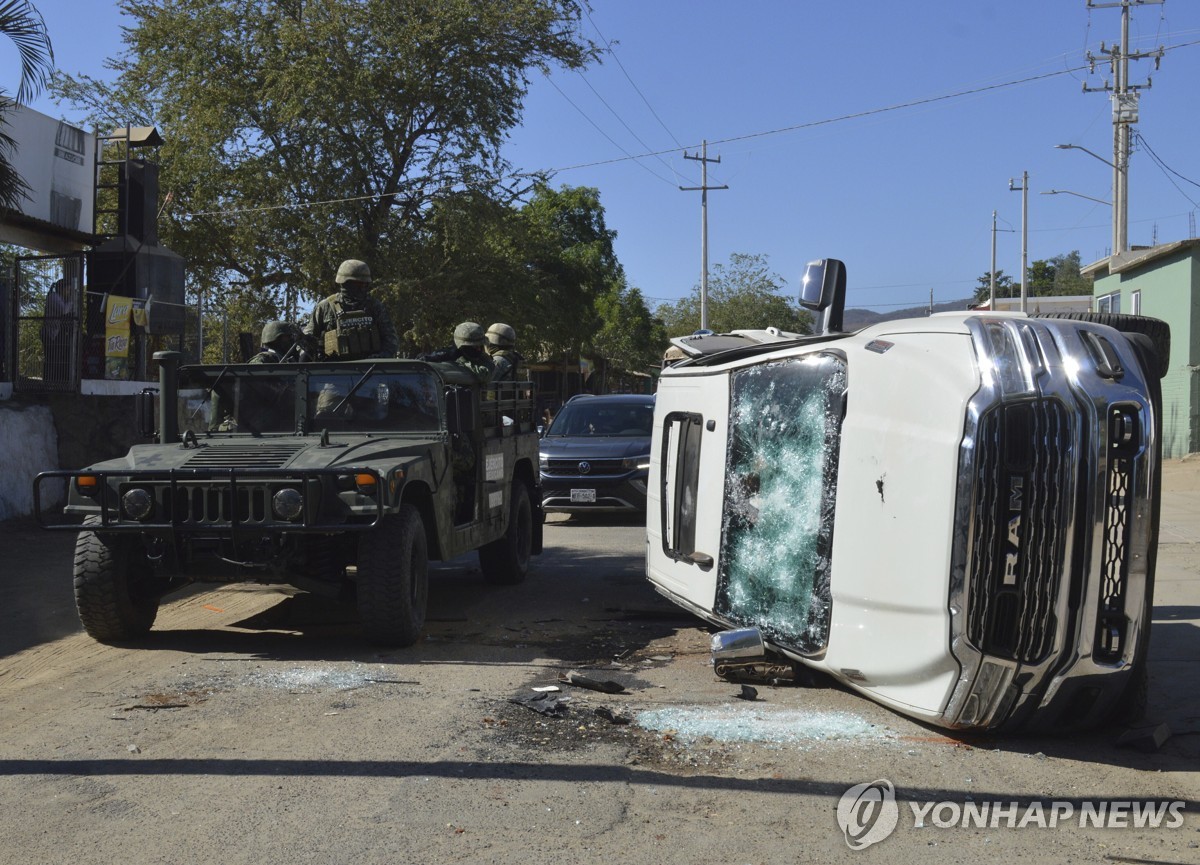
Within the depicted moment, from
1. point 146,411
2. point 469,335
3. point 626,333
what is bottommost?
point 146,411

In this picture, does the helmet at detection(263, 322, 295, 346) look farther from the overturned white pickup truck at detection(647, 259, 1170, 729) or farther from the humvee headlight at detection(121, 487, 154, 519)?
the overturned white pickup truck at detection(647, 259, 1170, 729)

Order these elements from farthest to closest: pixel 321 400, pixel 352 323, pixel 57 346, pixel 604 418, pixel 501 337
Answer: pixel 57 346 → pixel 604 418 → pixel 501 337 → pixel 352 323 → pixel 321 400

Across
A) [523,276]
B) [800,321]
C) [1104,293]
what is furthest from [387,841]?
[800,321]

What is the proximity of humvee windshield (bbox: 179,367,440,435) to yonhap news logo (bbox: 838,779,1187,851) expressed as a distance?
460 centimetres

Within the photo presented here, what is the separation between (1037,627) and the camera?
468 cm

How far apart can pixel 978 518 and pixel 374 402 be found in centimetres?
474

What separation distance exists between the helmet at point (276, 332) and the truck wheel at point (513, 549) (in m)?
2.30

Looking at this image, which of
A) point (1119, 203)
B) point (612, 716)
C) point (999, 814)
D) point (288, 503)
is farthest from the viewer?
point (1119, 203)

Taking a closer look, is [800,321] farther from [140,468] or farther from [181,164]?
[140,468]

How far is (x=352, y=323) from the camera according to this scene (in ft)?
28.9

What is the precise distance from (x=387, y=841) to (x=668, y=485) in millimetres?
3665

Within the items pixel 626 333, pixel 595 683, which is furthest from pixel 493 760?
pixel 626 333

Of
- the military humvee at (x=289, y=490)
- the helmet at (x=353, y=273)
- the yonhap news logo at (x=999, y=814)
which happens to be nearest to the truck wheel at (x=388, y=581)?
the military humvee at (x=289, y=490)

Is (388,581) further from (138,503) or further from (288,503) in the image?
(138,503)
